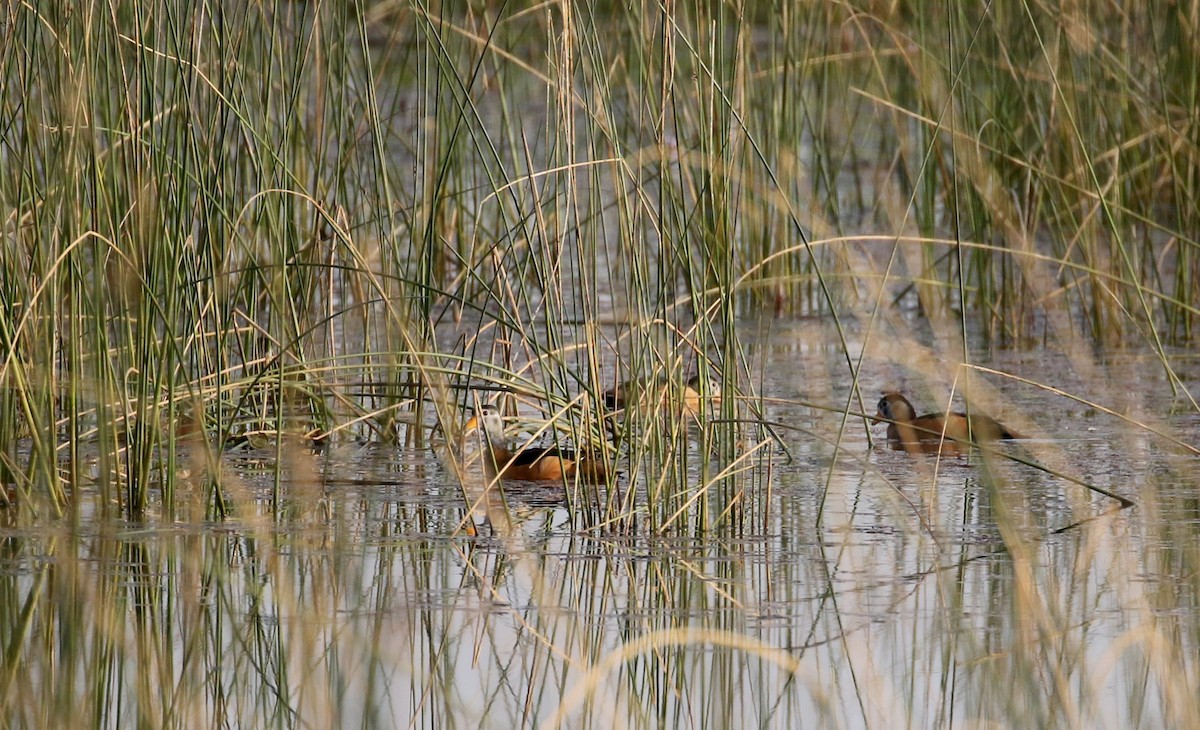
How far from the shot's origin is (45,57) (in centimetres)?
343

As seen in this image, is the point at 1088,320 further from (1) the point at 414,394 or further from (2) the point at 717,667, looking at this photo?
(2) the point at 717,667

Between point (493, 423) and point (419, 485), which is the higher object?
point (493, 423)

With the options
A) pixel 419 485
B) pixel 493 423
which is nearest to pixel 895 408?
A: pixel 493 423

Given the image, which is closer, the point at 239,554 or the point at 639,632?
the point at 639,632

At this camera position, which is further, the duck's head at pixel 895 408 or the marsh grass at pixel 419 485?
the duck's head at pixel 895 408

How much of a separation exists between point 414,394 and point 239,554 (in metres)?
1.12

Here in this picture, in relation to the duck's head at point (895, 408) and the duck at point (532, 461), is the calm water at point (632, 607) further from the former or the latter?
the duck's head at point (895, 408)

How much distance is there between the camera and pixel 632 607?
2920 mm

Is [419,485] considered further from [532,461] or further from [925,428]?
[925,428]

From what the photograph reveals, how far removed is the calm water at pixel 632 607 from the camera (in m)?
2.49

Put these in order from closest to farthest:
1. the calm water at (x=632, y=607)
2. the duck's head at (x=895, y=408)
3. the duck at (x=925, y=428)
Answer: the calm water at (x=632, y=607)
the duck at (x=925, y=428)
the duck's head at (x=895, y=408)

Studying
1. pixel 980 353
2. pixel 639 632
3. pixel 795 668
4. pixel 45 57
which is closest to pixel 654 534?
pixel 639 632

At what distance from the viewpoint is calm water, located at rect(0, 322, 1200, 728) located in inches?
98.2

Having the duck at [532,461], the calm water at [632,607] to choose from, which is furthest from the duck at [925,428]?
the duck at [532,461]
